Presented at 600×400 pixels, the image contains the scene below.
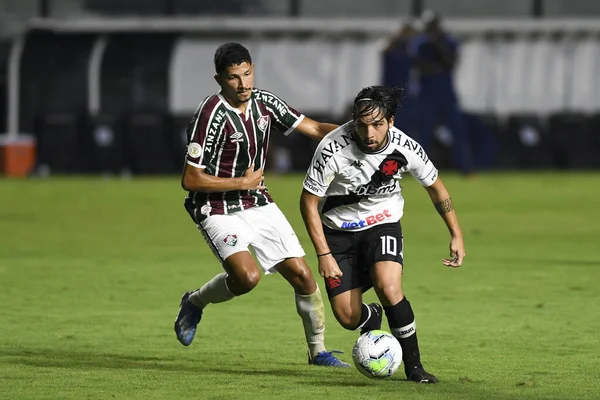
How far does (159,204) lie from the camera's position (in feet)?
71.3

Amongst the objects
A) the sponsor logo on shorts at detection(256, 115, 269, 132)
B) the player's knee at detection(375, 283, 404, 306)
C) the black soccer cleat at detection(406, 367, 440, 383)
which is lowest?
the black soccer cleat at detection(406, 367, 440, 383)

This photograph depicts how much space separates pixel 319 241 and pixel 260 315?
296 centimetres

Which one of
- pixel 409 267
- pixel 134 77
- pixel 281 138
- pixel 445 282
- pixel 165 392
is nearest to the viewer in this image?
pixel 165 392

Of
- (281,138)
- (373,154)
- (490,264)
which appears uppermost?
(373,154)

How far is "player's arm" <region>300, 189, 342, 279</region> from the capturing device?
26.1 ft

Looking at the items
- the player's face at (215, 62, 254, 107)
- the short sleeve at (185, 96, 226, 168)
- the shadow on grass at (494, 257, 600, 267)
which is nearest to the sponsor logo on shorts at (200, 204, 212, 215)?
the short sleeve at (185, 96, 226, 168)

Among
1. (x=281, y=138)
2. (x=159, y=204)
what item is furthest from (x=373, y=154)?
(x=281, y=138)

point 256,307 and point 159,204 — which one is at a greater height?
point 256,307

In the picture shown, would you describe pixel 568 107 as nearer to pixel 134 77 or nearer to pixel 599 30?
pixel 599 30

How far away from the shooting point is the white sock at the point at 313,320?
8562mm

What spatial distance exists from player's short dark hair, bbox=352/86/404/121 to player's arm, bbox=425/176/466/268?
1.73 ft

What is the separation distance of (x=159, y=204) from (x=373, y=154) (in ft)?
45.6

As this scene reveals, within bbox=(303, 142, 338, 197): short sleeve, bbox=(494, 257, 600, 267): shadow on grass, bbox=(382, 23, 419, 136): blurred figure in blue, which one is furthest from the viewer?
bbox=(382, 23, 419, 136): blurred figure in blue

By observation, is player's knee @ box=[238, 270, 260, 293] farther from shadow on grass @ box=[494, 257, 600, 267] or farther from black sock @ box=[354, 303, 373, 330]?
shadow on grass @ box=[494, 257, 600, 267]
